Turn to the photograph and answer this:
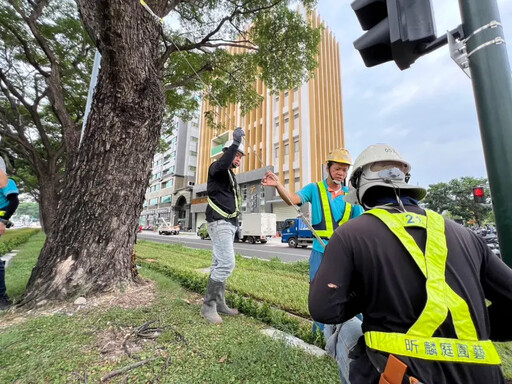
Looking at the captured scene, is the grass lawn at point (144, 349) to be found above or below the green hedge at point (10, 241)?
below

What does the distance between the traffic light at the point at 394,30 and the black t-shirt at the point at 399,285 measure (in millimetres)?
1401

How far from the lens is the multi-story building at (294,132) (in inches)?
1072

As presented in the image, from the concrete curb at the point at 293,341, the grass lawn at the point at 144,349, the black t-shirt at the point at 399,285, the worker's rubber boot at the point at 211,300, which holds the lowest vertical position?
the concrete curb at the point at 293,341

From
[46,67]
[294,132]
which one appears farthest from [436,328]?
[294,132]

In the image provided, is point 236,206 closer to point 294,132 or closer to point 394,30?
point 394,30

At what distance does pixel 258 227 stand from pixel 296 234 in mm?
4059

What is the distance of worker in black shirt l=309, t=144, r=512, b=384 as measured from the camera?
873 millimetres

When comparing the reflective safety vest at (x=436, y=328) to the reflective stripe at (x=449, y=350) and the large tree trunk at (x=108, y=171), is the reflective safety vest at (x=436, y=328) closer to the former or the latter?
the reflective stripe at (x=449, y=350)

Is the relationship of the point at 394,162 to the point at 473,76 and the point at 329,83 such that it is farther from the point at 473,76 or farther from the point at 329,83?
the point at 329,83

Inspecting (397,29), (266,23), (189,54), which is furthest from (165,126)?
(397,29)

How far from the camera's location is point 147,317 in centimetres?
275

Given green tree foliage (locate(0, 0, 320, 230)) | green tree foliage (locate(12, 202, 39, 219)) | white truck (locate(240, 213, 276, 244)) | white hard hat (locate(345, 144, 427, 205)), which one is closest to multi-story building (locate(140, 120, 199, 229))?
white truck (locate(240, 213, 276, 244))

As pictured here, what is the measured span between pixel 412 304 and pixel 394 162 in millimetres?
733

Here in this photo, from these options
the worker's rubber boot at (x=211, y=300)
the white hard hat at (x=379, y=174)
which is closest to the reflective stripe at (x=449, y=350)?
the white hard hat at (x=379, y=174)
